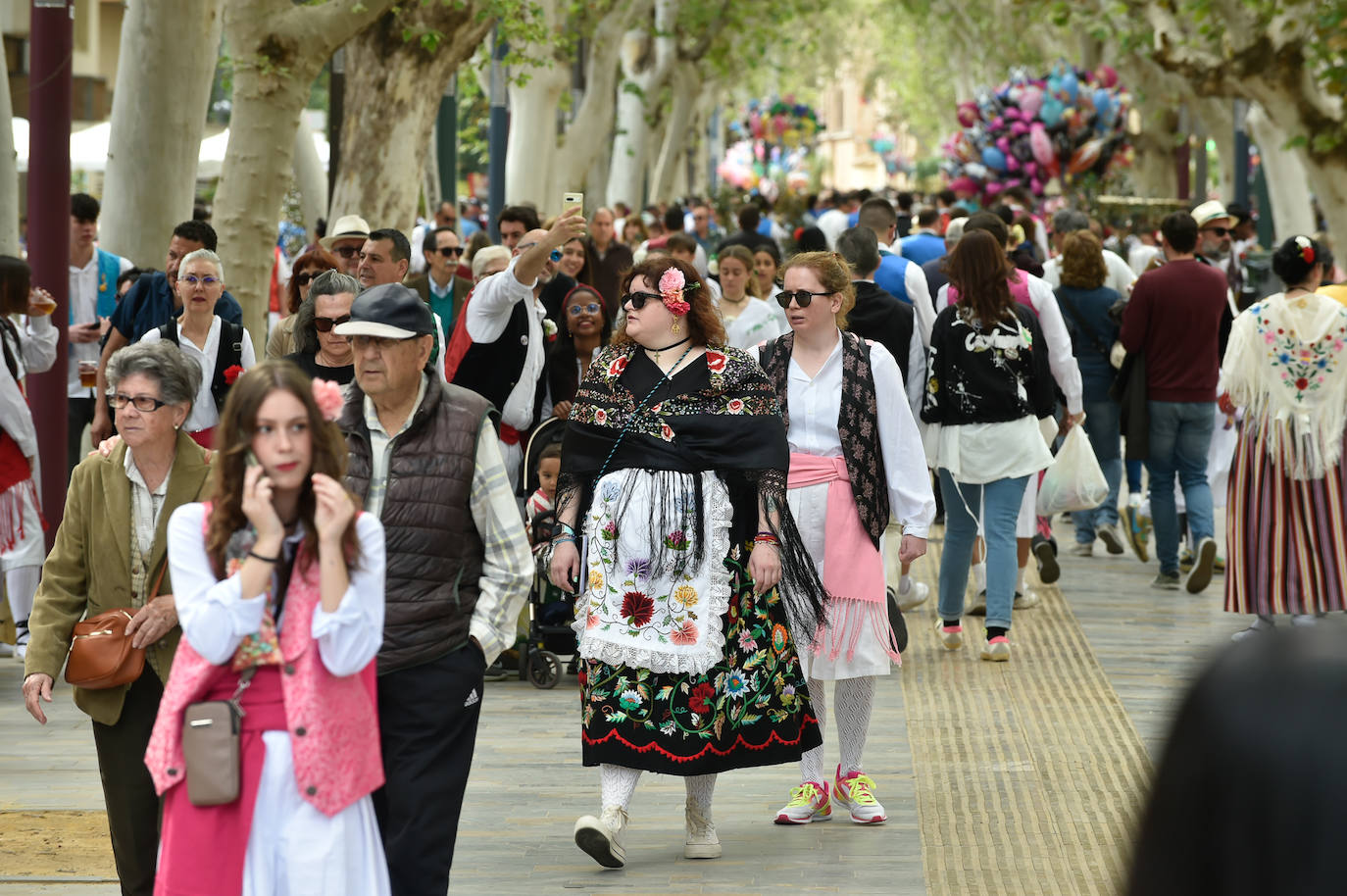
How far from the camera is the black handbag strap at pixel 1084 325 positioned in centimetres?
1147

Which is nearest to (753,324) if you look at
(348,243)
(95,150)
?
(348,243)

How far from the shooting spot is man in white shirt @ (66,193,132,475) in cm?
1033

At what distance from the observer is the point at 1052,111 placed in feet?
94.7

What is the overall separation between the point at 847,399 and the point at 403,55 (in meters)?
9.47

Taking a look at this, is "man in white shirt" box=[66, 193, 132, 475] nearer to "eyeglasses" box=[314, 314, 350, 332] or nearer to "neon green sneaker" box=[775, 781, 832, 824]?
"eyeglasses" box=[314, 314, 350, 332]

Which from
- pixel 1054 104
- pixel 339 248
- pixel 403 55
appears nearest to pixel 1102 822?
pixel 339 248

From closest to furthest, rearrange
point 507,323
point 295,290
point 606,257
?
point 507,323 < point 295,290 < point 606,257

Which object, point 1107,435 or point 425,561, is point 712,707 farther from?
point 1107,435

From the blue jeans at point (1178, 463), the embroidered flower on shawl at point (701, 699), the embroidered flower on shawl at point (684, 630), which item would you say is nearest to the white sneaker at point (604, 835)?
the embroidered flower on shawl at point (701, 699)

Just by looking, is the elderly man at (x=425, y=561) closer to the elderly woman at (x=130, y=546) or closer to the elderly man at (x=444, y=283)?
the elderly woman at (x=130, y=546)

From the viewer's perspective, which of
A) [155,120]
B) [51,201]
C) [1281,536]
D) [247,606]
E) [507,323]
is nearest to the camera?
[247,606]

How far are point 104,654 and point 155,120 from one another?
700cm

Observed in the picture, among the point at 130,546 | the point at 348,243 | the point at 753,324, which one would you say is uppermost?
the point at 348,243

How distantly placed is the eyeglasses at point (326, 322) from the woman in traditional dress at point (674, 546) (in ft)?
3.70
